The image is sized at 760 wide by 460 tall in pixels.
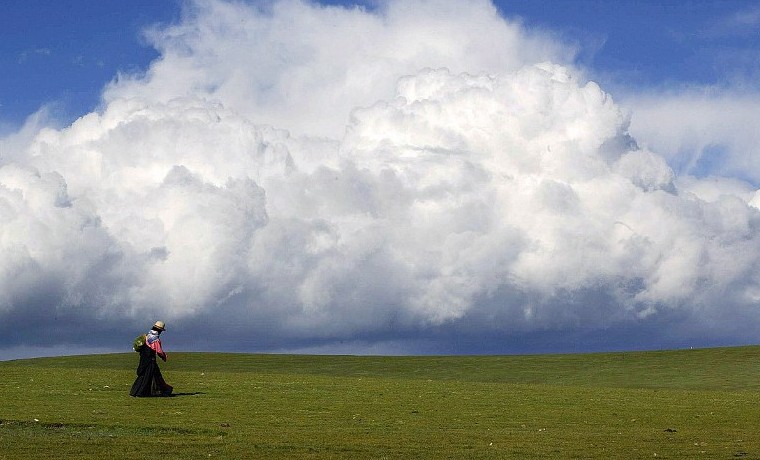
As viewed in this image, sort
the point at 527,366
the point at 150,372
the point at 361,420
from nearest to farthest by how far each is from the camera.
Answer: the point at 361,420 < the point at 150,372 < the point at 527,366

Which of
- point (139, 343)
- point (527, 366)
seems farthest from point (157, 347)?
point (527, 366)

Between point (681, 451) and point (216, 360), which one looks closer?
point (681, 451)

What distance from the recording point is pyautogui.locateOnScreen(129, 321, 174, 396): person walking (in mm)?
38844

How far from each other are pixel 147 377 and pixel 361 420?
1060 centimetres

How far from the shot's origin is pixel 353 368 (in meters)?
79.8

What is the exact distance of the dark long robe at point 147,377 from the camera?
38.8m

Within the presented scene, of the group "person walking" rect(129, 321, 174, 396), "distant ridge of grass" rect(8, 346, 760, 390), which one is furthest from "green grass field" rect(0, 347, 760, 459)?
"distant ridge of grass" rect(8, 346, 760, 390)

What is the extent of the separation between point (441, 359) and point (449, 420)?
56481 millimetres

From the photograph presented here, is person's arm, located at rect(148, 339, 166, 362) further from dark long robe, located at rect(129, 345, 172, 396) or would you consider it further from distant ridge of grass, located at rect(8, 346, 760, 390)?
distant ridge of grass, located at rect(8, 346, 760, 390)

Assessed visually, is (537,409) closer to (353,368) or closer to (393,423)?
(393,423)

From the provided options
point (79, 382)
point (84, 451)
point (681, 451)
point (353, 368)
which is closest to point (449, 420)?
point (681, 451)

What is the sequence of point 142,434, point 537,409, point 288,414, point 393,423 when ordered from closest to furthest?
point 142,434
point 393,423
point 288,414
point 537,409

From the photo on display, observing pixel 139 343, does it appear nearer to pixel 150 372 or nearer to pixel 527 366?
pixel 150 372

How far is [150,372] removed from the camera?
38969mm
